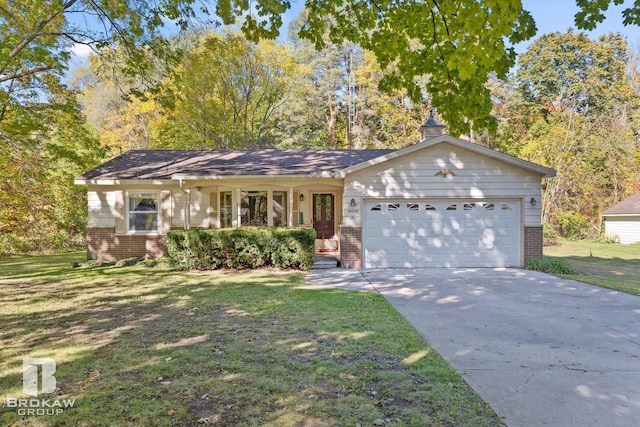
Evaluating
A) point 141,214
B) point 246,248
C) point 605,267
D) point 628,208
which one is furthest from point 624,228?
point 141,214

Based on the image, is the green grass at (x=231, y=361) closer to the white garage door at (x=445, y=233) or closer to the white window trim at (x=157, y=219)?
the white garage door at (x=445, y=233)

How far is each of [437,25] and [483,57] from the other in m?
1.30

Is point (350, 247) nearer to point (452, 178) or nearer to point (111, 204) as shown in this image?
point (452, 178)

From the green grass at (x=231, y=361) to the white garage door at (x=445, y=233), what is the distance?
13.2 ft

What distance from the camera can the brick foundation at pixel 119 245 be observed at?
12.8 metres

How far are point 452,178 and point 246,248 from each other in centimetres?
647

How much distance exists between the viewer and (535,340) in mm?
4801

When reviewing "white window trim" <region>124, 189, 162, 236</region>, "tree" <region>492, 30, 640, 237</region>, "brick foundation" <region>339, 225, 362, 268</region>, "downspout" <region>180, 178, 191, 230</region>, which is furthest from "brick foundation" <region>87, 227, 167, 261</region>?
"tree" <region>492, 30, 640, 237</region>

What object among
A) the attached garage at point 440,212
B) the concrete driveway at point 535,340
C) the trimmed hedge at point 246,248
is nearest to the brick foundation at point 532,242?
the attached garage at point 440,212

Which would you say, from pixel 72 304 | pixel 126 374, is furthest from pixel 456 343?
pixel 72 304

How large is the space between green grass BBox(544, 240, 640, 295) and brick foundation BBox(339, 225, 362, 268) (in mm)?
5643

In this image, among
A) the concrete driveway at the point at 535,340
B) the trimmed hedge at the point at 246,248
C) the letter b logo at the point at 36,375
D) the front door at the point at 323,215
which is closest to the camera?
the concrete driveway at the point at 535,340

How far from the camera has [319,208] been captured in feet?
47.8

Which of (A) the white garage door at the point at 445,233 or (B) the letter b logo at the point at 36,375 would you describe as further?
(A) the white garage door at the point at 445,233
